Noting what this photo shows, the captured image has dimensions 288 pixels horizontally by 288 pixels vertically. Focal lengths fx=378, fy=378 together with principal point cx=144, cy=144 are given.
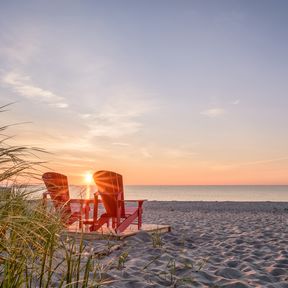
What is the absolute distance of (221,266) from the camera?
15.7 feet

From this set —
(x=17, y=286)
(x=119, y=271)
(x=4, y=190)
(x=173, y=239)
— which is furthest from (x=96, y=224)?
(x=17, y=286)

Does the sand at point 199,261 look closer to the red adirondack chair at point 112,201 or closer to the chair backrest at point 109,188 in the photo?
the red adirondack chair at point 112,201

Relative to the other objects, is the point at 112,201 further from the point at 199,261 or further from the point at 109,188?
the point at 199,261

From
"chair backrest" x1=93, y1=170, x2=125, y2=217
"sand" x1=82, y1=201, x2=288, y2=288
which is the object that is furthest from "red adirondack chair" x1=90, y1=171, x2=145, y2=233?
"sand" x1=82, y1=201, x2=288, y2=288

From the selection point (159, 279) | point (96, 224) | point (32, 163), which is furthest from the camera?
point (96, 224)

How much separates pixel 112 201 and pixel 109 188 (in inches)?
12.0

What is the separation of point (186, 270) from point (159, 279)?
1.77ft

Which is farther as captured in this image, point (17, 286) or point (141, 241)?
point (141, 241)

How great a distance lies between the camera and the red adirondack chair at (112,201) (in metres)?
7.24

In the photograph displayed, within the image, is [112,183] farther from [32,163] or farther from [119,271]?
[32,163]

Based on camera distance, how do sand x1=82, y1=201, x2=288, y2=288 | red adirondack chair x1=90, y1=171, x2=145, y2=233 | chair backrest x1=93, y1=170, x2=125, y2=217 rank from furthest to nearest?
chair backrest x1=93, y1=170, x2=125, y2=217 → red adirondack chair x1=90, y1=171, x2=145, y2=233 → sand x1=82, y1=201, x2=288, y2=288

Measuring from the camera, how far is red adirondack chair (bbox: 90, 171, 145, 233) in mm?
7242

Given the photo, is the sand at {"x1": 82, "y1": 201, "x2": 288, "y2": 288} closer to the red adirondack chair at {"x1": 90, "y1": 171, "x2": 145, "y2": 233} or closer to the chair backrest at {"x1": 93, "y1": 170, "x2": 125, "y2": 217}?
the red adirondack chair at {"x1": 90, "y1": 171, "x2": 145, "y2": 233}

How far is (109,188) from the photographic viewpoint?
7.56 metres
